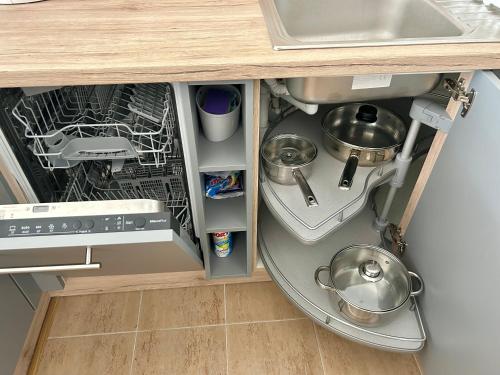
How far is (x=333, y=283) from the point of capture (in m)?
1.19

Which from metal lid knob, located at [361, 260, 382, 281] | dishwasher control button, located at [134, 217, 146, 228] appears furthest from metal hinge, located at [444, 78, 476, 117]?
dishwasher control button, located at [134, 217, 146, 228]

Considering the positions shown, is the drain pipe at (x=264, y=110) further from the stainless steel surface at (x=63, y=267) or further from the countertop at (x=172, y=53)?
the stainless steel surface at (x=63, y=267)

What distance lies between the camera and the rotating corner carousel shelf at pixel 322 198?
3.77 feet

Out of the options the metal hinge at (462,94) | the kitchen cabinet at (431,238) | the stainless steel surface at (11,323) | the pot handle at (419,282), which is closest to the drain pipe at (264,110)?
the kitchen cabinet at (431,238)

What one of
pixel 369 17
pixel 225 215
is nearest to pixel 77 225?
pixel 225 215

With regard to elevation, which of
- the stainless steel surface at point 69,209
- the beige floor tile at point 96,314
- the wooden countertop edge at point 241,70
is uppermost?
the wooden countertop edge at point 241,70

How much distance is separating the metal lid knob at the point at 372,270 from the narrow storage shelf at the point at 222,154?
54cm

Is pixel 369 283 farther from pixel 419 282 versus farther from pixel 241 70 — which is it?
pixel 241 70

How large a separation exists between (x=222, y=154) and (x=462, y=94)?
2.05ft

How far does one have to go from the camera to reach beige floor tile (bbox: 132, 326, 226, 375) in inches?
51.9

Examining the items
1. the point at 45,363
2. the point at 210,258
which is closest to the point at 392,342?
the point at 210,258

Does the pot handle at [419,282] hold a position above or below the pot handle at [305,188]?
below

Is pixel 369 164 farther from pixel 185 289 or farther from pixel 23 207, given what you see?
pixel 23 207

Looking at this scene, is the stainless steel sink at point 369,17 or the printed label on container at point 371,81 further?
the stainless steel sink at point 369,17
